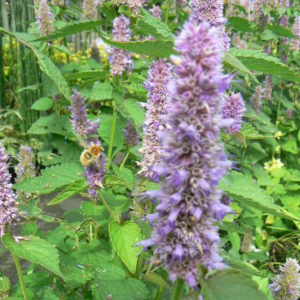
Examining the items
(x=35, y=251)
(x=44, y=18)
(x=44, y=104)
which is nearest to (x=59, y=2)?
(x=44, y=18)

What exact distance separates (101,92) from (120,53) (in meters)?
0.92

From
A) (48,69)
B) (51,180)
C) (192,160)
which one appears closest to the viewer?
(192,160)

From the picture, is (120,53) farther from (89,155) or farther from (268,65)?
(268,65)

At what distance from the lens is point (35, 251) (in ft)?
5.27

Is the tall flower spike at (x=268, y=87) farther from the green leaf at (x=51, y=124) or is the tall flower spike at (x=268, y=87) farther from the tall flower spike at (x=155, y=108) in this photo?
the tall flower spike at (x=155, y=108)

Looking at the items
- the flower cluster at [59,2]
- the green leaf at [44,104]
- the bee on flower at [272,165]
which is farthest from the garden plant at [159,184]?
the flower cluster at [59,2]

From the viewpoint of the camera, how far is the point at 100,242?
7.60 feet

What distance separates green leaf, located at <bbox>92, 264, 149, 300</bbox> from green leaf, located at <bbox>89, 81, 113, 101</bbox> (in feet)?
6.24

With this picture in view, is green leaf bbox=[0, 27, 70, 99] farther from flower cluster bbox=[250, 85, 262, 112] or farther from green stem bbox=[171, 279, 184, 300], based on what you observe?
flower cluster bbox=[250, 85, 262, 112]

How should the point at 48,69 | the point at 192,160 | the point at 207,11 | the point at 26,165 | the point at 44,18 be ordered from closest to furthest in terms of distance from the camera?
the point at 192,160 < the point at 48,69 < the point at 207,11 < the point at 26,165 < the point at 44,18

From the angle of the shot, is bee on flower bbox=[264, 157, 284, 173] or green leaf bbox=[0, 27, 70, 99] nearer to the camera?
green leaf bbox=[0, 27, 70, 99]

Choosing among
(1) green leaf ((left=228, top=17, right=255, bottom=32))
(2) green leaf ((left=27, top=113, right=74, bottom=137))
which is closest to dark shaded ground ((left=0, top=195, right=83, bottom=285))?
(2) green leaf ((left=27, top=113, right=74, bottom=137))

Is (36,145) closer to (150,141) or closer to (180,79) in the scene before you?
(150,141)

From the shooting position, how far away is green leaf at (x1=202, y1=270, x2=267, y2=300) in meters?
0.99
